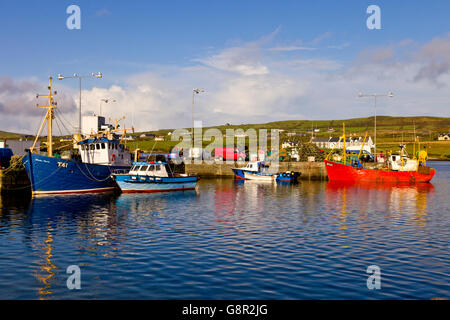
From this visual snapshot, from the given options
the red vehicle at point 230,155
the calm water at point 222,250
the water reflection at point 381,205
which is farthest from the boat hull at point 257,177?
the calm water at point 222,250

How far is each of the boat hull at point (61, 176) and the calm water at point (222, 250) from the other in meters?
6.06

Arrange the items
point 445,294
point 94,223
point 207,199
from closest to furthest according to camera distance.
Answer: point 445,294 < point 94,223 < point 207,199

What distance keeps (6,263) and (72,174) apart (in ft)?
92.3

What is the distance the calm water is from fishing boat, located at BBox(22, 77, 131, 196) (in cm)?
619

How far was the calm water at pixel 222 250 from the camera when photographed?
13.9 metres

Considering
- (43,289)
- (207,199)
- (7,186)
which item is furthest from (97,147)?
(43,289)

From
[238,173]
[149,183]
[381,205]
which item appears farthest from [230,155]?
[381,205]

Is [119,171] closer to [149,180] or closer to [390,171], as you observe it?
[149,180]

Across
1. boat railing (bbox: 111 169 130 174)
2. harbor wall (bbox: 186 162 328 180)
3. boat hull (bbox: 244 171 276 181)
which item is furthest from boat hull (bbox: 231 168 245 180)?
boat railing (bbox: 111 169 130 174)

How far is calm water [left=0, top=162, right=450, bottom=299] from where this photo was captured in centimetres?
1387

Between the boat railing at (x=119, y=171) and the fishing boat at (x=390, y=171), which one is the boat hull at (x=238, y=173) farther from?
the boat railing at (x=119, y=171)

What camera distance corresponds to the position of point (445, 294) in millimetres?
13422
